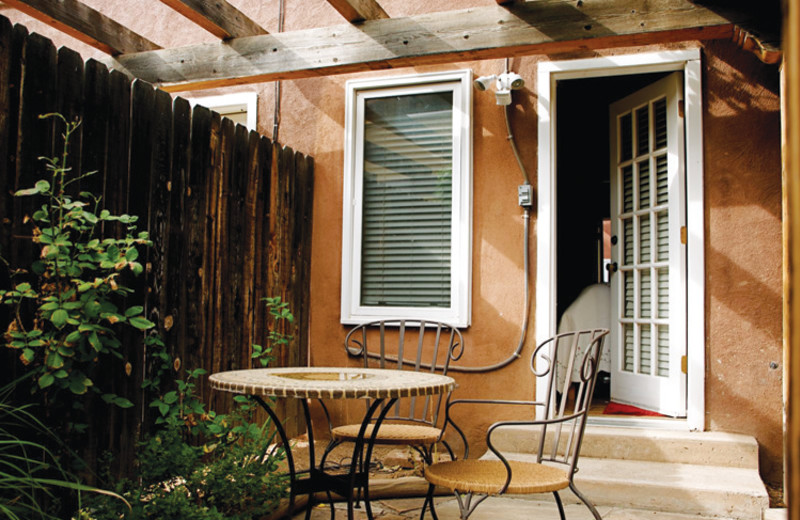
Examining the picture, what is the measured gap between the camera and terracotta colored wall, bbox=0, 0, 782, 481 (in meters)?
3.70

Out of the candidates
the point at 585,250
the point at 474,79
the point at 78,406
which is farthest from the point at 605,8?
the point at 585,250

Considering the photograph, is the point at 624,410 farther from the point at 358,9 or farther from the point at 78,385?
the point at 78,385

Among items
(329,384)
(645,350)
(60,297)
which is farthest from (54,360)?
(645,350)

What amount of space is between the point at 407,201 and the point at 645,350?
1.90 m

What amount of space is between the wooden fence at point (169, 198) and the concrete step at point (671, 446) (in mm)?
1902

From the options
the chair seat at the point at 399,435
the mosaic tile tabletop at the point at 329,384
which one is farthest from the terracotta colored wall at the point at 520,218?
the mosaic tile tabletop at the point at 329,384

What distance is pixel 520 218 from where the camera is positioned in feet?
13.8

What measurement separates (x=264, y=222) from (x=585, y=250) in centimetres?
469

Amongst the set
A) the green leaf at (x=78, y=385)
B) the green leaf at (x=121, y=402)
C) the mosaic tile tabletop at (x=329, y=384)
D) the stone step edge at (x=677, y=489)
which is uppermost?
the mosaic tile tabletop at (x=329, y=384)

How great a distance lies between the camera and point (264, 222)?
3.98 meters

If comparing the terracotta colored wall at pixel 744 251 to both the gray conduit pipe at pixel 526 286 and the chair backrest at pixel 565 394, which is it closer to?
the chair backrest at pixel 565 394

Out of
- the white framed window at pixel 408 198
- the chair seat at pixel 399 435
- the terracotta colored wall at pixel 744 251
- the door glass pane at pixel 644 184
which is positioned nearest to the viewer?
the chair seat at pixel 399 435

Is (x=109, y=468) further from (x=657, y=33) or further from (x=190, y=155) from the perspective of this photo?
(x=657, y=33)

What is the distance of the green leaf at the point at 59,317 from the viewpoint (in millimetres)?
2109
